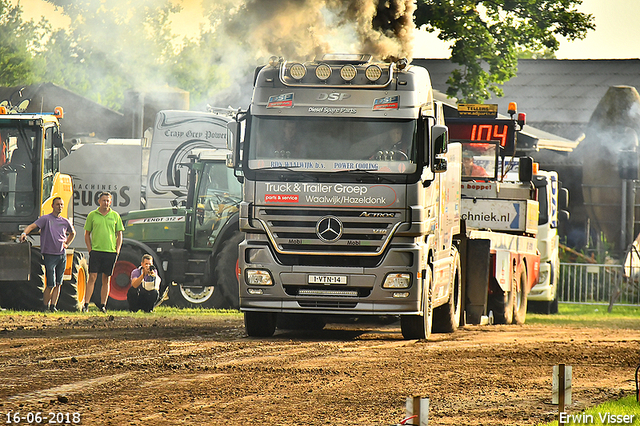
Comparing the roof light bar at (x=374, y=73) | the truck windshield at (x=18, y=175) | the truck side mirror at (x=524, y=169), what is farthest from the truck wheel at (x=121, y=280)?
the roof light bar at (x=374, y=73)

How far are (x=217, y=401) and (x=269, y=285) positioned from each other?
463 cm

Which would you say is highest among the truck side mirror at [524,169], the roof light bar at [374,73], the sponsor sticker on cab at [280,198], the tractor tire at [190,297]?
the roof light bar at [374,73]

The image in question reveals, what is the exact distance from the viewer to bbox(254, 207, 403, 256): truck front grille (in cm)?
1308

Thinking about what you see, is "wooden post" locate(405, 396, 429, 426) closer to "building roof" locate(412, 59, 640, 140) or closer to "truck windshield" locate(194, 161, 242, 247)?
"truck windshield" locate(194, 161, 242, 247)

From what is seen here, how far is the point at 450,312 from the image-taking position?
51.0ft

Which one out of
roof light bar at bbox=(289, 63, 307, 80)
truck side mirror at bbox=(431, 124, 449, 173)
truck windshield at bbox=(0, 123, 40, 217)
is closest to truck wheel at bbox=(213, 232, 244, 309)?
truck windshield at bbox=(0, 123, 40, 217)

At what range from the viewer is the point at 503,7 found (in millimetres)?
31875

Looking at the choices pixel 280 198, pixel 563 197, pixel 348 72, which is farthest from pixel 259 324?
pixel 563 197

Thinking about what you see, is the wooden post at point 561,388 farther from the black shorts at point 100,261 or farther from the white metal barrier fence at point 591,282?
the white metal barrier fence at point 591,282

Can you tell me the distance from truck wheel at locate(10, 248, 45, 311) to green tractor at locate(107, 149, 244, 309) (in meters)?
2.05

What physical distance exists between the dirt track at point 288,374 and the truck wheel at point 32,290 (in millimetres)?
2839

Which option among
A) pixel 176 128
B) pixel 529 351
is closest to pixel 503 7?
pixel 176 128

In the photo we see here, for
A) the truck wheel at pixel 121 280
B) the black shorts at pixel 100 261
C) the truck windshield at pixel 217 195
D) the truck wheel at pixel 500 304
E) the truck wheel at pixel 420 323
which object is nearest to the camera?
the truck wheel at pixel 420 323

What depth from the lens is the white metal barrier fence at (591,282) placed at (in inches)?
1035
